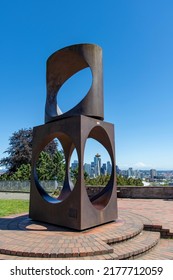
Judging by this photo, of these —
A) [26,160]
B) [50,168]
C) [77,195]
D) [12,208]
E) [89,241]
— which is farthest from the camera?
[26,160]

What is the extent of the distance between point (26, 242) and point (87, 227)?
152 cm

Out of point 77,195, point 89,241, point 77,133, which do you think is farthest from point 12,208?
point 89,241

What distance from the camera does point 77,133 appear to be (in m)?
5.62

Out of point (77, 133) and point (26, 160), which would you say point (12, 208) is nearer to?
point (77, 133)

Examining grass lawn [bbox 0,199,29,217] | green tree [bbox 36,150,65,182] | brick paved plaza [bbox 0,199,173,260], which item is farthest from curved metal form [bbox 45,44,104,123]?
green tree [bbox 36,150,65,182]

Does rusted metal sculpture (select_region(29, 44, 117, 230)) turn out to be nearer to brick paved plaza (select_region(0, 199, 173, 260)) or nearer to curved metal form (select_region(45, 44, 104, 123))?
curved metal form (select_region(45, 44, 104, 123))

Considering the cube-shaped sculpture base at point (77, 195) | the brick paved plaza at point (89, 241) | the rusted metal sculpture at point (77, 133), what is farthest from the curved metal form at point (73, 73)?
the brick paved plaza at point (89, 241)

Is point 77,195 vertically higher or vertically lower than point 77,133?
lower

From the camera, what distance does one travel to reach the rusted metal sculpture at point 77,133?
553 cm

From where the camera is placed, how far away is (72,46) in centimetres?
639

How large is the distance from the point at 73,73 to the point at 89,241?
4806 mm

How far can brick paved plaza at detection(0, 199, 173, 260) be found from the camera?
406 cm
